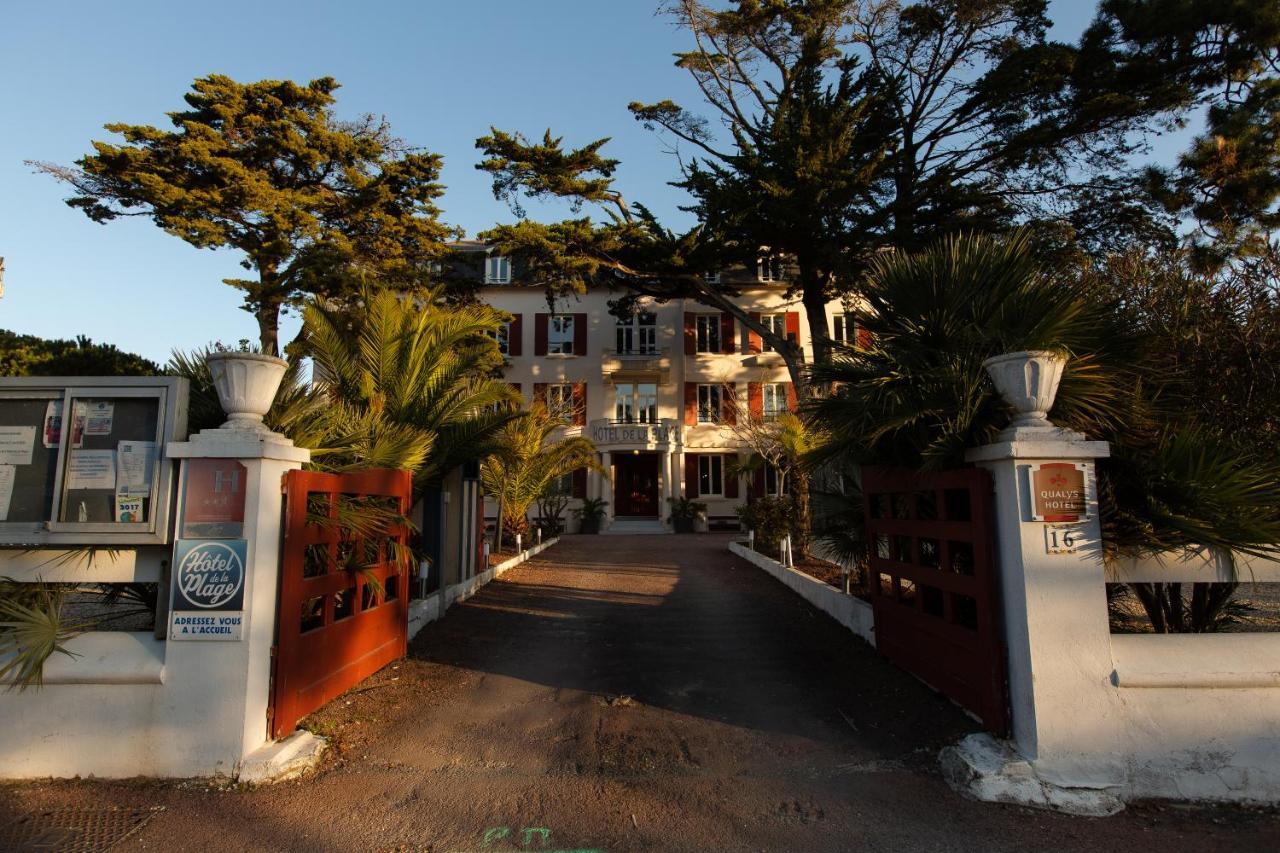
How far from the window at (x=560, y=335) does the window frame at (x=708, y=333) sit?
5347 mm

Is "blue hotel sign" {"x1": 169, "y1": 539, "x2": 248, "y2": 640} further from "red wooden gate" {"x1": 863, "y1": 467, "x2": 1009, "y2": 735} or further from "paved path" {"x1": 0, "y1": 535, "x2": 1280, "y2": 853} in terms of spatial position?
"red wooden gate" {"x1": 863, "y1": 467, "x2": 1009, "y2": 735}

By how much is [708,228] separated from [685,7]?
8.23 m

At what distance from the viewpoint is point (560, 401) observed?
2612 cm

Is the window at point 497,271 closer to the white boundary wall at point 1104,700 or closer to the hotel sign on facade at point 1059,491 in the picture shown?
the hotel sign on facade at point 1059,491

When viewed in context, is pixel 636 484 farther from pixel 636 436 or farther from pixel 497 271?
pixel 497 271

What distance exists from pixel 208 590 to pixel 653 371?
84.2 ft

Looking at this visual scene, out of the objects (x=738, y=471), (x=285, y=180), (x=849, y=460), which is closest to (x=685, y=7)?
(x=285, y=180)

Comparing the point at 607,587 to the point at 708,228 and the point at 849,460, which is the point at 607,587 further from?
the point at 708,228

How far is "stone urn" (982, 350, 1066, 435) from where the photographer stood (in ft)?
14.4

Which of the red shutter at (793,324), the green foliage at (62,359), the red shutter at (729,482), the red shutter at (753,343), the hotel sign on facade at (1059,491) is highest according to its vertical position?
the red shutter at (793,324)

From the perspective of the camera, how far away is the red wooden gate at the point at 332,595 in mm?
4633

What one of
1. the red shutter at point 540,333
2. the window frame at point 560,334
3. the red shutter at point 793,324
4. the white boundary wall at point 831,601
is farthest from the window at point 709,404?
the white boundary wall at point 831,601

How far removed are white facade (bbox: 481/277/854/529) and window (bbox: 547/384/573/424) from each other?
0.24ft

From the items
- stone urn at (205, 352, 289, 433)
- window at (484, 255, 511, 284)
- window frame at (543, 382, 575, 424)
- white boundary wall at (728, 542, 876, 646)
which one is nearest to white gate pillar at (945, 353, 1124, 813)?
white boundary wall at (728, 542, 876, 646)
